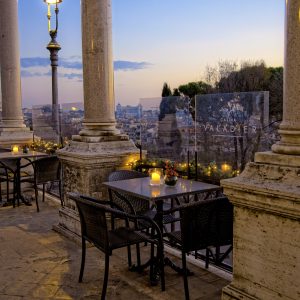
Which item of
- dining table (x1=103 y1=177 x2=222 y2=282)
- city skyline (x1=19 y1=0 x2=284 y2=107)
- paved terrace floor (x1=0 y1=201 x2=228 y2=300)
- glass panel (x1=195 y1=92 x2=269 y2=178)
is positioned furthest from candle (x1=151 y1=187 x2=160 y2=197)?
city skyline (x1=19 y1=0 x2=284 y2=107)

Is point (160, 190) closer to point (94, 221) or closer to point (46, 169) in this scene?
point (94, 221)

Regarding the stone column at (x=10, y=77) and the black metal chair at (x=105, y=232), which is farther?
the stone column at (x=10, y=77)

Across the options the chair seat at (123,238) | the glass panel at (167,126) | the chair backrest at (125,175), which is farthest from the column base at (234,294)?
the glass panel at (167,126)

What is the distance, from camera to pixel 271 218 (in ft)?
9.43

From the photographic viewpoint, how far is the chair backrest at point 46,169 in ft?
23.4

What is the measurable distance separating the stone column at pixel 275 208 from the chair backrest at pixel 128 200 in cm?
150

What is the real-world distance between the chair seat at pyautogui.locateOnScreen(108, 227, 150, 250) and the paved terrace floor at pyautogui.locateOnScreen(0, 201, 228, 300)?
1.54 ft

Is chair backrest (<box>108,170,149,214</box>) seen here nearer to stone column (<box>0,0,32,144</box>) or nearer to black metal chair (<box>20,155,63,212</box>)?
black metal chair (<box>20,155,63,212</box>)

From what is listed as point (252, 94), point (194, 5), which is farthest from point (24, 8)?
point (252, 94)

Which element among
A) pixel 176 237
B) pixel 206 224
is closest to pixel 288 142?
pixel 206 224

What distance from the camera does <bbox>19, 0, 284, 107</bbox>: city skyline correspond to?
925 inches

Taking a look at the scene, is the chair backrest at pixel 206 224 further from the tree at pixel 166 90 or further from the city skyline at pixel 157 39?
the tree at pixel 166 90

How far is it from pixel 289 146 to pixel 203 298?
159cm

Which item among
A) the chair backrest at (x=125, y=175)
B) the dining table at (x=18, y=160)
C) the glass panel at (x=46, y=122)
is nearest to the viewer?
the chair backrest at (x=125, y=175)
